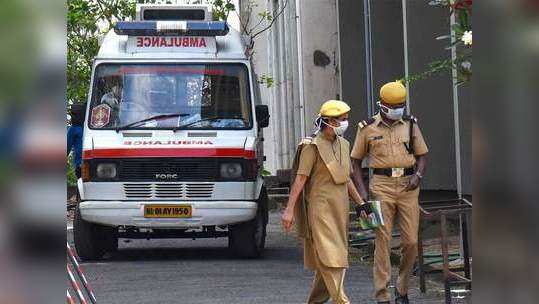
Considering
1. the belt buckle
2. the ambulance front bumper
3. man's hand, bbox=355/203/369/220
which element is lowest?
the ambulance front bumper

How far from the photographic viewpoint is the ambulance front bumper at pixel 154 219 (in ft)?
47.0

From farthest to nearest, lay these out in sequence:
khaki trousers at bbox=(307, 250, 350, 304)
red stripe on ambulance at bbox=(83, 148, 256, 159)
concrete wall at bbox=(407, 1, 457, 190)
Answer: concrete wall at bbox=(407, 1, 457, 190) < red stripe on ambulance at bbox=(83, 148, 256, 159) < khaki trousers at bbox=(307, 250, 350, 304)

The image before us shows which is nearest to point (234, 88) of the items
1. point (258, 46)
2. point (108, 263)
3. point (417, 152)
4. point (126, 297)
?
point (108, 263)

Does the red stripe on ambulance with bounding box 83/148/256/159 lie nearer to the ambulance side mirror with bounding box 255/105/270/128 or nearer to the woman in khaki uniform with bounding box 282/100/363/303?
the ambulance side mirror with bounding box 255/105/270/128

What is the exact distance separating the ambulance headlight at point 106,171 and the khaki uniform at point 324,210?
5547mm

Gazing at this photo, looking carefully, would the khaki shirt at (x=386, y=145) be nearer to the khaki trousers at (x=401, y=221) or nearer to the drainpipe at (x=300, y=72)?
the khaki trousers at (x=401, y=221)

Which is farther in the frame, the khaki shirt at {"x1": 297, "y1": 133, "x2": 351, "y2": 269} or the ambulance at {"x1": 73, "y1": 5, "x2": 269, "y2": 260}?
the ambulance at {"x1": 73, "y1": 5, "x2": 269, "y2": 260}

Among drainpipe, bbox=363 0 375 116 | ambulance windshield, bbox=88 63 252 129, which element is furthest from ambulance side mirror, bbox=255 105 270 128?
drainpipe, bbox=363 0 375 116

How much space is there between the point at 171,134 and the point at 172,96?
1.68 ft

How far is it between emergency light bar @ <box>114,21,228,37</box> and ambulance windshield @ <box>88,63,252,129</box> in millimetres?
447

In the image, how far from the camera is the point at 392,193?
966cm

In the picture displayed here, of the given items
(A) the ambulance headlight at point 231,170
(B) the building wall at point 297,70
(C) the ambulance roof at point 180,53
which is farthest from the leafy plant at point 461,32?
(B) the building wall at point 297,70

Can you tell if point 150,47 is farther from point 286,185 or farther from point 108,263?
point 286,185

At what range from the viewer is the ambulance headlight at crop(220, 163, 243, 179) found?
14.4 meters
